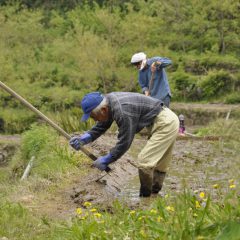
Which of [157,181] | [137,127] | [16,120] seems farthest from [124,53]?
[137,127]

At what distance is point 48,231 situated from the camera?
209 inches

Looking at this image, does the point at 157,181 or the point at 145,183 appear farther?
the point at 157,181

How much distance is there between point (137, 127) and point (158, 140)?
Answer: 0.37 meters

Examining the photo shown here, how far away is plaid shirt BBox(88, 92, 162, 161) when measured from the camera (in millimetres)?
6250

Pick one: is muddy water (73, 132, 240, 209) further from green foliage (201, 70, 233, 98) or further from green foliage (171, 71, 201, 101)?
green foliage (171, 71, 201, 101)

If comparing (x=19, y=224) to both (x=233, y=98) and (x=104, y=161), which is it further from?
(x=233, y=98)

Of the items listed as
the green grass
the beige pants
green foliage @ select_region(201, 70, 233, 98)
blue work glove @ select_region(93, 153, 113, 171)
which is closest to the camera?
the green grass

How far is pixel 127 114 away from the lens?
20.6ft

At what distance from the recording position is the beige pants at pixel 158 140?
6.86 m

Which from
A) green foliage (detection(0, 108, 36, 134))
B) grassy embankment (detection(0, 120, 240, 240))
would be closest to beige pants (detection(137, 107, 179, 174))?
grassy embankment (detection(0, 120, 240, 240))

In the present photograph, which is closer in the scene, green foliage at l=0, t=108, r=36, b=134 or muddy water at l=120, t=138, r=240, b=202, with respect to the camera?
muddy water at l=120, t=138, r=240, b=202

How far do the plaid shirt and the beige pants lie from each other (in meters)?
0.16

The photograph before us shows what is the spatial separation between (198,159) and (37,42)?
31.4 m

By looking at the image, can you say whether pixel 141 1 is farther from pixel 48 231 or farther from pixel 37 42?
pixel 48 231
